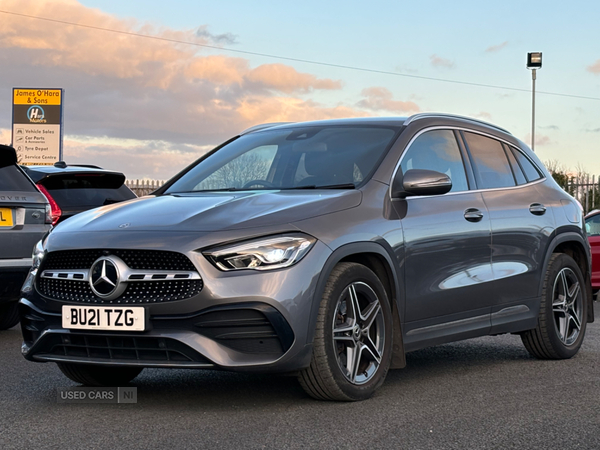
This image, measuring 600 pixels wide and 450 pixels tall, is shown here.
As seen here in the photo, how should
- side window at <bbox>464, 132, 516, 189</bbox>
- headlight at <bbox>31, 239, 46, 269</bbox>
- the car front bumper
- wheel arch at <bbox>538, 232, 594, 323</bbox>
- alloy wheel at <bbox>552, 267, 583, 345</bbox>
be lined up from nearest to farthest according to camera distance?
the car front bumper
headlight at <bbox>31, 239, 46, 269</bbox>
side window at <bbox>464, 132, 516, 189</bbox>
alloy wheel at <bbox>552, 267, 583, 345</bbox>
wheel arch at <bbox>538, 232, 594, 323</bbox>

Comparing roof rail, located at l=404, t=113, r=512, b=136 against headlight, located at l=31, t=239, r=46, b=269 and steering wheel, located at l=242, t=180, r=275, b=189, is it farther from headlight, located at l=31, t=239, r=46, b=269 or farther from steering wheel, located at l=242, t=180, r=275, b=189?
headlight, located at l=31, t=239, r=46, b=269

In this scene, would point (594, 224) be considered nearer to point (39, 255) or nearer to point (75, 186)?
Answer: point (75, 186)

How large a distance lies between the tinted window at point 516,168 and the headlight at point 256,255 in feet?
9.70

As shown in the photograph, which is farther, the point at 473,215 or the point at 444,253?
the point at 473,215

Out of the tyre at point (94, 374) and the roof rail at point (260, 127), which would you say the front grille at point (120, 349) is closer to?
the tyre at point (94, 374)

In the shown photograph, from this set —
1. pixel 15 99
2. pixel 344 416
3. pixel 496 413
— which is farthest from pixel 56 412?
pixel 15 99

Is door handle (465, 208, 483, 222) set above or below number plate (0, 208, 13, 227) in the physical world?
above

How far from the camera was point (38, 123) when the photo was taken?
1266 inches

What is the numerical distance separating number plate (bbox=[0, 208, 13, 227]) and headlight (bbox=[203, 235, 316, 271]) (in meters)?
3.68

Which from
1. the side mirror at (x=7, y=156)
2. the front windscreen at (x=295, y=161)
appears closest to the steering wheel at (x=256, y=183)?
the front windscreen at (x=295, y=161)

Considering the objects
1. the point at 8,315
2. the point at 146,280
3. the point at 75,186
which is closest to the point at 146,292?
the point at 146,280

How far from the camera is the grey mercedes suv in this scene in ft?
16.2

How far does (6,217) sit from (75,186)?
9.47 feet

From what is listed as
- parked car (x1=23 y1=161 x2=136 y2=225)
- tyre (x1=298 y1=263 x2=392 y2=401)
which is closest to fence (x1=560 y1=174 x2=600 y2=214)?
parked car (x1=23 y1=161 x2=136 y2=225)
